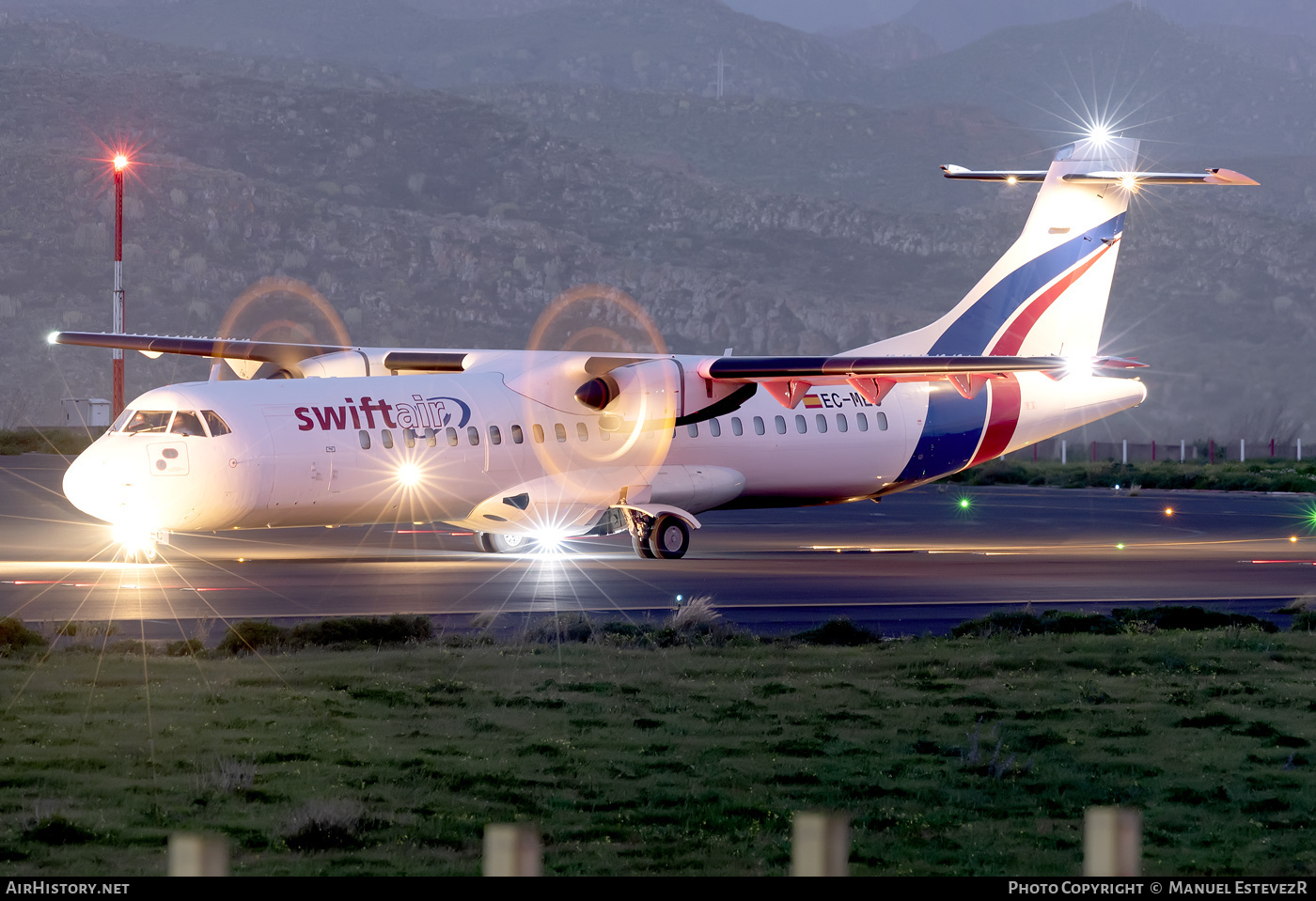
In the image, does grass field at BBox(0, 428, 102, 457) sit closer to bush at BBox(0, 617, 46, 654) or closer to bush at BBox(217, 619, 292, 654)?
bush at BBox(0, 617, 46, 654)

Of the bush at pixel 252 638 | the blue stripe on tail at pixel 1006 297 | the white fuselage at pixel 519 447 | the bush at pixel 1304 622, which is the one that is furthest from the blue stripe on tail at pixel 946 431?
the bush at pixel 252 638

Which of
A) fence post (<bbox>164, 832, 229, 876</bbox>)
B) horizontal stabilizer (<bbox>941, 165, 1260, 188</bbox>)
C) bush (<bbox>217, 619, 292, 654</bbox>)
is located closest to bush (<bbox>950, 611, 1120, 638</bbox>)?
bush (<bbox>217, 619, 292, 654</bbox>)

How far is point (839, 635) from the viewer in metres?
16.3

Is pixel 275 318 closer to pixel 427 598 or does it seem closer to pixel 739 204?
pixel 739 204

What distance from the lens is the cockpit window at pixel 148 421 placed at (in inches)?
898

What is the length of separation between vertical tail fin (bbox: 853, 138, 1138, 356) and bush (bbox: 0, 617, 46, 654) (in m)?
19.4

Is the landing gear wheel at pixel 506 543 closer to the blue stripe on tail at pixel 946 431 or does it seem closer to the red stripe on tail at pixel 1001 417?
the blue stripe on tail at pixel 946 431

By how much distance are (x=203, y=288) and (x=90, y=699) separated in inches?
4402

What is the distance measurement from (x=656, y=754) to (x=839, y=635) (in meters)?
5.74

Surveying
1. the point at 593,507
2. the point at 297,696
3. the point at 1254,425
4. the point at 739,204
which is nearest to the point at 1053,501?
the point at 593,507

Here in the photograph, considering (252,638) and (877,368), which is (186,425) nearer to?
(252,638)

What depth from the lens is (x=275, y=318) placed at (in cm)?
11431

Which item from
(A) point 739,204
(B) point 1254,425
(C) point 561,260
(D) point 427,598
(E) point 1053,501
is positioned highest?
(A) point 739,204

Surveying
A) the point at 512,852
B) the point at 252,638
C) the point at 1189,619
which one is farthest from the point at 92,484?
the point at 512,852
